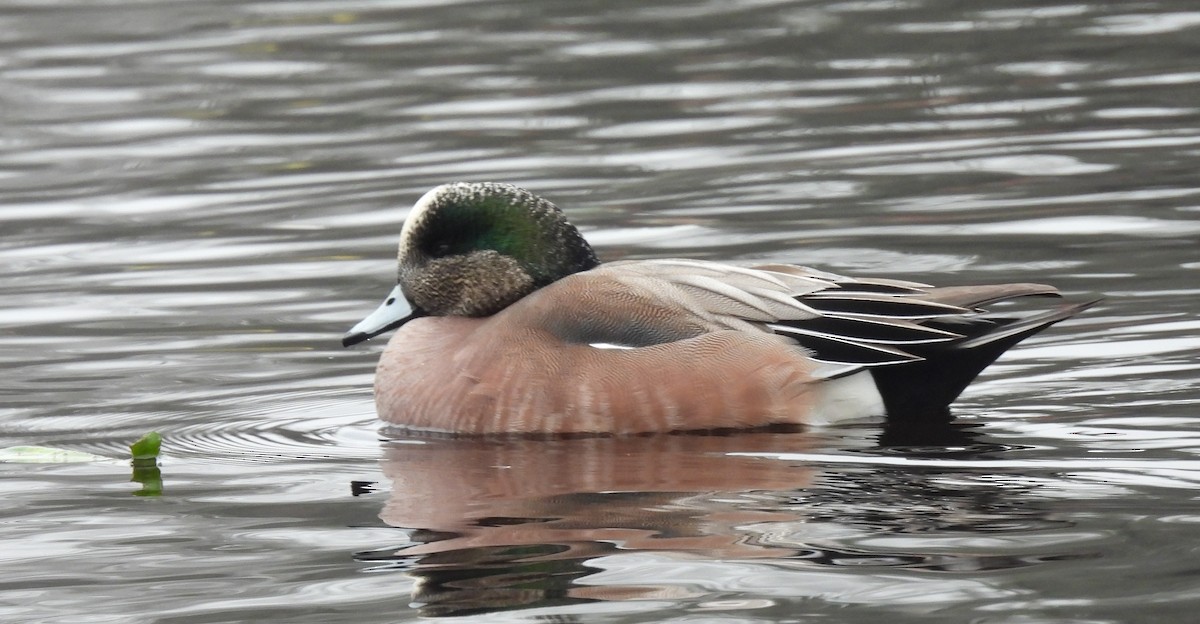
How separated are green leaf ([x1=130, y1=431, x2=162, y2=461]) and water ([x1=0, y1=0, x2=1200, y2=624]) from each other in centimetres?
12

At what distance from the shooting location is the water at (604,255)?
4.45m

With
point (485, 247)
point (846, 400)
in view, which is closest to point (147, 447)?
point (485, 247)

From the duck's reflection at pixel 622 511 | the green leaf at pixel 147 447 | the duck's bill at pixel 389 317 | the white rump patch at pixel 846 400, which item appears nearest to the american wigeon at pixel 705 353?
the white rump patch at pixel 846 400

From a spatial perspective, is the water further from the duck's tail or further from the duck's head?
the duck's head

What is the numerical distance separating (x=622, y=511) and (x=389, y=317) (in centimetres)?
199

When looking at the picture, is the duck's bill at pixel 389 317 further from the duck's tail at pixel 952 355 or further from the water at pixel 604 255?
the duck's tail at pixel 952 355

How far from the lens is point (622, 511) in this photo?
196 inches

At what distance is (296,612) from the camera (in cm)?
429

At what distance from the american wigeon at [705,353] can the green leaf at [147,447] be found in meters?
0.78

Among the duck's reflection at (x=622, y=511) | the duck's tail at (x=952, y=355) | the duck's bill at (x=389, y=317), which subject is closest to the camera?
the duck's reflection at (x=622, y=511)

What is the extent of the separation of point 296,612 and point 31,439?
2346mm

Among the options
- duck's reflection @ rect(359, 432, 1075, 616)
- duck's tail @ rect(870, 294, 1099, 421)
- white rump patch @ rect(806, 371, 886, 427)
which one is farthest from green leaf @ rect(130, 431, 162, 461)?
duck's tail @ rect(870, 294, 1099, 421)

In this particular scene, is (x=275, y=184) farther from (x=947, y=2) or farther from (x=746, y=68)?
(x=947, y=2)

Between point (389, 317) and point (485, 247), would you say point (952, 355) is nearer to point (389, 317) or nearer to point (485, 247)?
point (485, 247)
